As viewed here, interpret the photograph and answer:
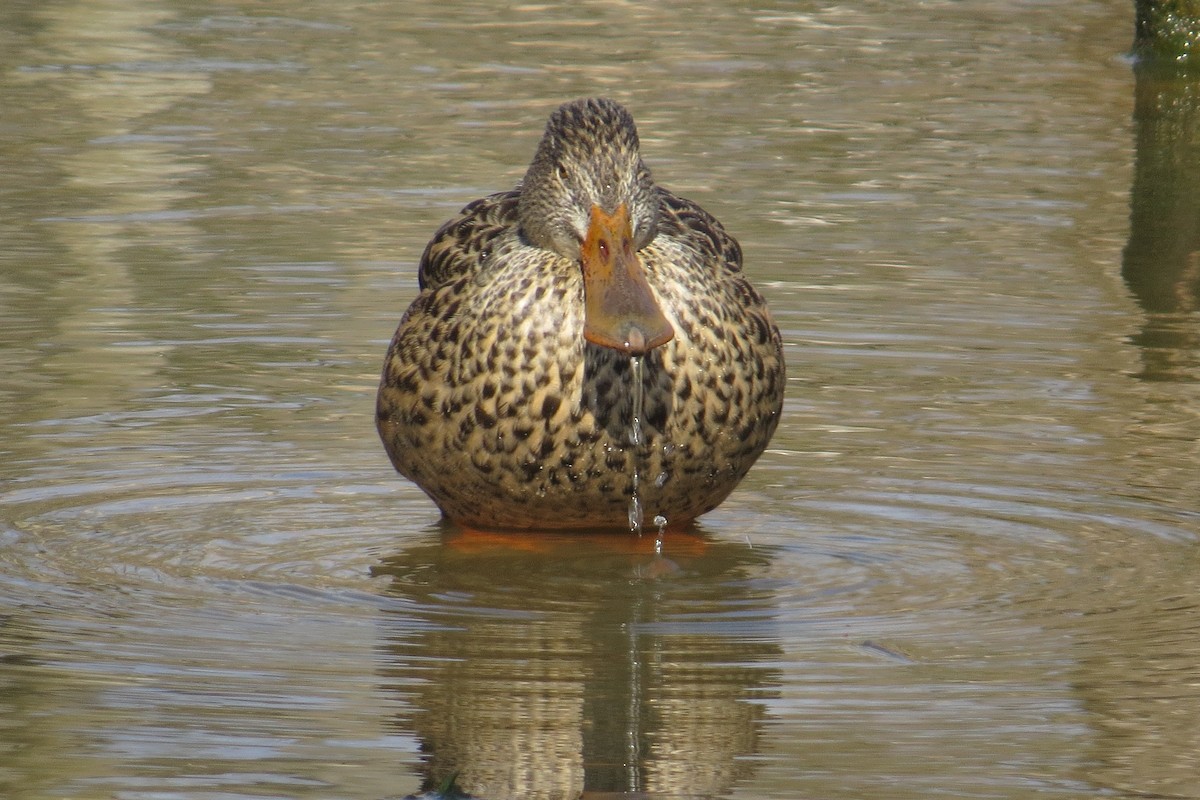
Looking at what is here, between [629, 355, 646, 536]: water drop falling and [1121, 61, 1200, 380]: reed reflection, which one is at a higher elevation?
[629, 355, 646, 536]: water drop falling

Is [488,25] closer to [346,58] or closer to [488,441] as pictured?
[346,58]

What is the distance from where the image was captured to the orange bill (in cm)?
507

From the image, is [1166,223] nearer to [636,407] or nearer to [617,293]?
[636,407]

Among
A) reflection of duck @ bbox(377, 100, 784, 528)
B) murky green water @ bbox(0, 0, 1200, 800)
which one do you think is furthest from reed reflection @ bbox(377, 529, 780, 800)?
reflection of duck @ bbox(377, 100, 784, 528)

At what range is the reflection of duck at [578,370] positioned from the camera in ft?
18.2

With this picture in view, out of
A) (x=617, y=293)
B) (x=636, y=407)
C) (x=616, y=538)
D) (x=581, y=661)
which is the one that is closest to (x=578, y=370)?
(x=636, y=407)

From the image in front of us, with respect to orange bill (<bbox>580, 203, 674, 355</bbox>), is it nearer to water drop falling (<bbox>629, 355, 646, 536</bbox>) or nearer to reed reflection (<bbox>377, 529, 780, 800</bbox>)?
water drop falling (<bbox>629, 355, 646, 536</bbox>)

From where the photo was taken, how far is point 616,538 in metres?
6.05

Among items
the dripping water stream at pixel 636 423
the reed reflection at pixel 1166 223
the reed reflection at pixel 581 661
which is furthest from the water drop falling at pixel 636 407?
the reed reflection at pixel 1166 223

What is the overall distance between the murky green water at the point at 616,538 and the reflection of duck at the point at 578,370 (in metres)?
0.22

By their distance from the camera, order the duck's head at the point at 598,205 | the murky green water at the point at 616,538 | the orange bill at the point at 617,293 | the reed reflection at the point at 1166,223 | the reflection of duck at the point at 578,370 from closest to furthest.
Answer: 1. the murky green water at the point at 616,538
2. the orange bill at the point at 617,293
3. the duck's head at the point at 598,205
4. the reflection of duck at the point at 578,370
5. the reed reflection at the point at 1166,223

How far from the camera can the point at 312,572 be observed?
559 cm

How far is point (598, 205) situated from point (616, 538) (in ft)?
3.36

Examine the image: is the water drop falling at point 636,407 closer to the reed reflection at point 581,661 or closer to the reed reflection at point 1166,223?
the reed reflection at point 581,661
